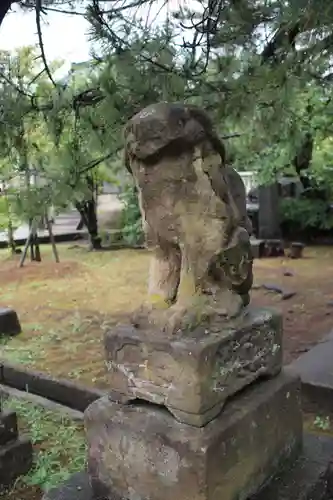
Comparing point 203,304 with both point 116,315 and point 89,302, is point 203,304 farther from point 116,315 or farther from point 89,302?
point 89,302

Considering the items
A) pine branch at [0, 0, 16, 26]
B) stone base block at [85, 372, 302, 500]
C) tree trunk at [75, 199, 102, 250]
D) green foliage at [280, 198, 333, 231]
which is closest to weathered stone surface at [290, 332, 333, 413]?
stone base block at [85, 372, 302, 500]

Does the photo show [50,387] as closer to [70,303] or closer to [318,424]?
[318,424]

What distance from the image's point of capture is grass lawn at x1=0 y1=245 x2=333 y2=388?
473 cm

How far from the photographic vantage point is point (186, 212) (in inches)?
71.9

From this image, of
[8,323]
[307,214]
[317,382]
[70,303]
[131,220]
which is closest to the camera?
[317,382]

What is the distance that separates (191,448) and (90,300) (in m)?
5.09

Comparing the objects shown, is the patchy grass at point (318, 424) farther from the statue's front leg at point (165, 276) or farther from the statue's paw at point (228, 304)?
the statue's front leg at point (165, 276)

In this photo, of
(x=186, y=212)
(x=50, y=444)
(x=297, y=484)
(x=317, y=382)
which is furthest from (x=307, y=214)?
(x=186, y=212)

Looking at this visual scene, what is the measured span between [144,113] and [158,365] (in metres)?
0.82

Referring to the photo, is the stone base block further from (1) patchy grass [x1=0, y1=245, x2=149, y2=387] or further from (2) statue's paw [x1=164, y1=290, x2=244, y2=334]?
(1) patchy grass [x1=0, y1=245, x2=149, y2=387]

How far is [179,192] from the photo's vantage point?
1812 mm

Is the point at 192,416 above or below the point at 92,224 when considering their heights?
below

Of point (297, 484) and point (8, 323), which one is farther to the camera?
point (8, 323)

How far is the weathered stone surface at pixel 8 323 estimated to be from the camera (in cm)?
531
